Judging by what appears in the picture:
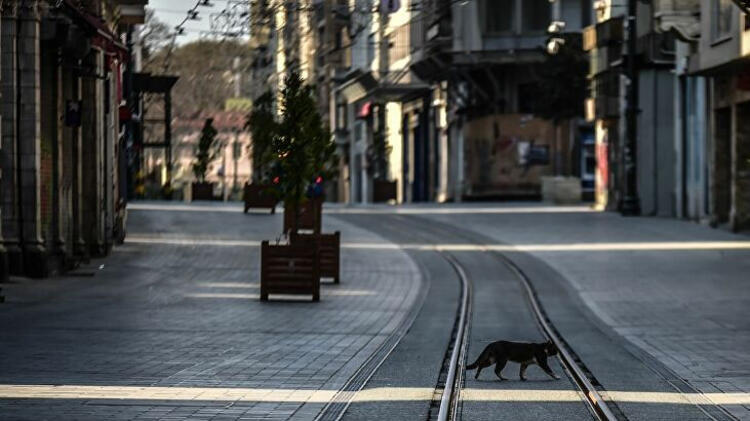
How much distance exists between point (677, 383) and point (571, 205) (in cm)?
4598

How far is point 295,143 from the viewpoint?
2691 cm

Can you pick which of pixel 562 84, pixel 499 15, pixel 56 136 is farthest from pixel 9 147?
pixel 499 15

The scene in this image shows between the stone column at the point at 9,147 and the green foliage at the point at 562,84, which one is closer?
the stone column at the point at 9,147

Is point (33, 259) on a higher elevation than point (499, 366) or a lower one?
higher

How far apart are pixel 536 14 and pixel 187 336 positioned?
50688 millimetres

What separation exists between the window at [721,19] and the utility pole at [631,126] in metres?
8.79

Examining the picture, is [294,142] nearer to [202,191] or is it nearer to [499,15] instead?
[499,15]

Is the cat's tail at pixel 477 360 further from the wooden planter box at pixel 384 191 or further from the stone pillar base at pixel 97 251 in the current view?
the wooden planter box at pixel 384 191

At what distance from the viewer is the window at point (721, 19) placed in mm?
36031

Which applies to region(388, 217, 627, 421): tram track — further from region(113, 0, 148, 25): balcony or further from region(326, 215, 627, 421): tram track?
region(113, 0, 148, 25): balcony

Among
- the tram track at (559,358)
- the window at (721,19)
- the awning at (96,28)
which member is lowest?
the tram track at (559,358)

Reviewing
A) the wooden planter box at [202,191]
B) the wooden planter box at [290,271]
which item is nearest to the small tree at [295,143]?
the wooden planter box at [290,271]

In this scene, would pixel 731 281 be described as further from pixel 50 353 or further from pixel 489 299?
pixel 50 353

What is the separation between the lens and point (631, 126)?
4653 centimetres
